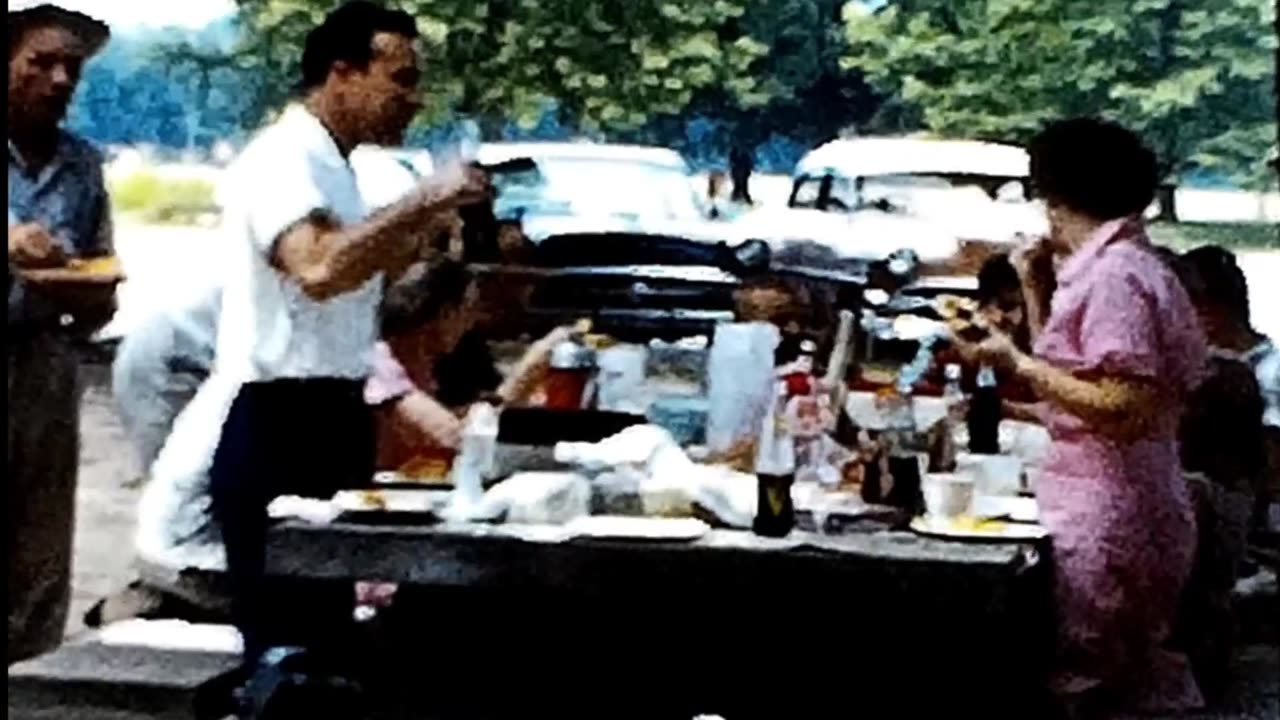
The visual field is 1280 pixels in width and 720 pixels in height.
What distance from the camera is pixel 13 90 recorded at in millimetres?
3414

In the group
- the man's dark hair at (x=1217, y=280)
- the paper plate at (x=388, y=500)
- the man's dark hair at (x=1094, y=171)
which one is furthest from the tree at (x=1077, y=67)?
the paper plate at (x=388, y=500)

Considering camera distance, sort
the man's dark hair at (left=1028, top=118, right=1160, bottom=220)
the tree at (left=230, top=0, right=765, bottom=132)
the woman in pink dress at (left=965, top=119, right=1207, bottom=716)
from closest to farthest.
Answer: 1. the woman in pink dress at (left=965, top=119, right=1207, bottom=716)
2. the man's dark hair at (left=1028, top=118, right=1160, bottom=220)
3. the tree at (left=230, top=0, right=765, bottom=132)

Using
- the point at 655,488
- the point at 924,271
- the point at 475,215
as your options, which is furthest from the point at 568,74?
the point at 655,488

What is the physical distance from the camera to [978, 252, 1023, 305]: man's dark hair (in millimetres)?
3893

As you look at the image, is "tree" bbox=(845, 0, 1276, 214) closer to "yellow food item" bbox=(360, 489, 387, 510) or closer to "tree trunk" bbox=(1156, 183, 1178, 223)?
"tree trunk" bbox=(1156, 183, 1178, 223)

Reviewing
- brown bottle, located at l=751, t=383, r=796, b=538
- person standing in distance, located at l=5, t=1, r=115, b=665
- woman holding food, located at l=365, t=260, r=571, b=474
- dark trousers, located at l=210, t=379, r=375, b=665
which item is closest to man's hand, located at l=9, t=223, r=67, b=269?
person standing in distance, located at l=5, t=1, r=115, b=665

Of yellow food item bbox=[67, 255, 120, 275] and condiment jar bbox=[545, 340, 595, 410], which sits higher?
yellow food item bbox=[67, 255, 120, 275]

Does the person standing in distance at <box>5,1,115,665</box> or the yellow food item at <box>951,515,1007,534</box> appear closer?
the yellow food item at <box>951,515,1007,534</box>

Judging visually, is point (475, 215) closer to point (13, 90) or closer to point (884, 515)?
point (13, 90)

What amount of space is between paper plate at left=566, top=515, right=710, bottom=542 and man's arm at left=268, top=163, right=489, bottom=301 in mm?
391

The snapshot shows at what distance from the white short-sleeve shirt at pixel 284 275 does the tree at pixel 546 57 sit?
74 cm

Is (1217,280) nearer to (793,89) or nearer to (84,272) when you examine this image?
(793,89)

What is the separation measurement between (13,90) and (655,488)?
1.12 m

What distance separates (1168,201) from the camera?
3.75m
